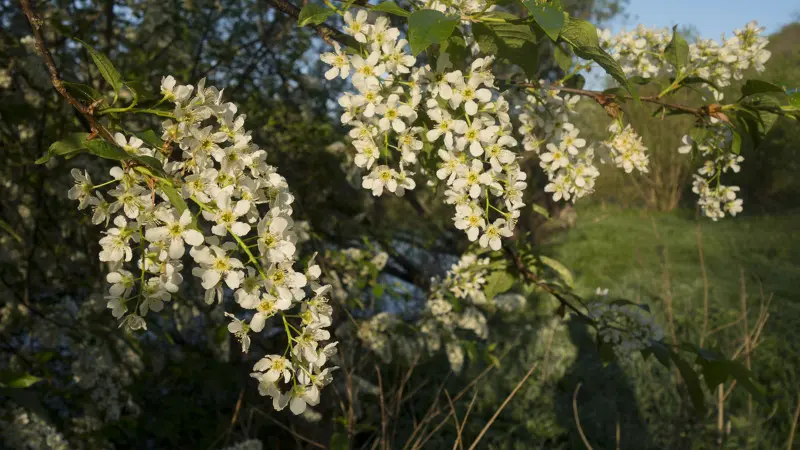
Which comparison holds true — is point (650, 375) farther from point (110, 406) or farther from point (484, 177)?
point (484, 177)

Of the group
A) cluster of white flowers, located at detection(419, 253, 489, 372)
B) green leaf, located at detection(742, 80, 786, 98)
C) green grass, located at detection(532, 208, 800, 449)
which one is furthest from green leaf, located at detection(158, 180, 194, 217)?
cluster of white flowers, located at detection(419, 253, 489, 372)

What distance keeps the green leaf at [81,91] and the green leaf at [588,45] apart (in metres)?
0.62

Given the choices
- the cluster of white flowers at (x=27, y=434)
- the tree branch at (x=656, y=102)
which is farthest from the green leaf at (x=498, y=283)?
the cluster of white flowers at (x=27, y=434)

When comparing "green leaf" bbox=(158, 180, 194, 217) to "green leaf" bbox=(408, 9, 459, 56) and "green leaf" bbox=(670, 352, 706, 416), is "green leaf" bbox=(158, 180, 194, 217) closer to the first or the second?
"green leaf" bbox=(408, 9, 459, 56)

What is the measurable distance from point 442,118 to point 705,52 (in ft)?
2.61

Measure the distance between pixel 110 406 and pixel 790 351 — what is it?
3.95m

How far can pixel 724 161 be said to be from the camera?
4.50ft

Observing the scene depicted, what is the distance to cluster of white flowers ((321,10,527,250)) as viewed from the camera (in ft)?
2.85

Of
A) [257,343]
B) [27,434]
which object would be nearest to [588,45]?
[257,343]

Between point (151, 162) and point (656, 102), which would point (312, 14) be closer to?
point (151, 162)

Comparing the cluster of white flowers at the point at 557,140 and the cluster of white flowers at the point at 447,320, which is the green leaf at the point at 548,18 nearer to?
the cluster of white flowers at the point at 557,140

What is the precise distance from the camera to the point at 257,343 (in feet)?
6.88

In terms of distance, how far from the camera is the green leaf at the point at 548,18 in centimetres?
68

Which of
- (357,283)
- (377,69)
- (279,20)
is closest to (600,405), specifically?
(357,283)
